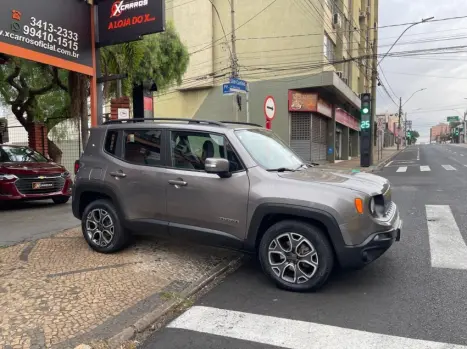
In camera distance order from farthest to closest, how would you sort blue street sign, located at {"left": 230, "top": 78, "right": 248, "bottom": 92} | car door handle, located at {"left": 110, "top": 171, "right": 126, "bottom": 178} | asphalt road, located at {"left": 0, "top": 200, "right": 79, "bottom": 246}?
blue street sign, located at {"left": 230, "top": 78, "right": 248, "bottom": 92} < asphalt road, located at {"left": 0, "top": 200, "right": 79, "bottom": 246} < car door handle, located at {"left": 110, "top": 171, "right": 126, "bottom": 178}

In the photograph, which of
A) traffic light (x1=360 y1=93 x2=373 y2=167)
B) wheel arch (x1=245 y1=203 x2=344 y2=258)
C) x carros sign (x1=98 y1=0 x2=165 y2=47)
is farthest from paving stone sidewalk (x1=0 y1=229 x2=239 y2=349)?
traffic light (x1=360 y1=93 x2=373 y2=167)

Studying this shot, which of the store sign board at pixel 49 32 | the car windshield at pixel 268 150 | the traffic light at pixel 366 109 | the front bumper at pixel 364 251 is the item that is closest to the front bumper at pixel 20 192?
the store sign board at pixel 49 32

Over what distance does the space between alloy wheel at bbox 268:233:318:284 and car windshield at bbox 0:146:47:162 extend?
26.6 feet

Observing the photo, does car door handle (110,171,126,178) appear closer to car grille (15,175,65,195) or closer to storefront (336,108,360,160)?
car grille (15,175,65,195)

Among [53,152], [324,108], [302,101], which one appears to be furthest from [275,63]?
[53,152]

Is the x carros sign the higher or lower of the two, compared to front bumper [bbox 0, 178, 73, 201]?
higher

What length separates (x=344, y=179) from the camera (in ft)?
14.3

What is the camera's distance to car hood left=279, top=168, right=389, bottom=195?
410 centimetres

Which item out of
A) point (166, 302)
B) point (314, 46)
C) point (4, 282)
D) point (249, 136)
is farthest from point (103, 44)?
point (314, 46)

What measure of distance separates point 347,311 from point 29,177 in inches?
315

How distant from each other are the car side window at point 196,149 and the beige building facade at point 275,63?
1723cm

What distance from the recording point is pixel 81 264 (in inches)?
193

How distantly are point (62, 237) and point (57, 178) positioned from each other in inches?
155

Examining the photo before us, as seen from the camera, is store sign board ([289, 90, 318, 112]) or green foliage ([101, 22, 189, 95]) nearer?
green foliage ([101, 22, 189, 95])
